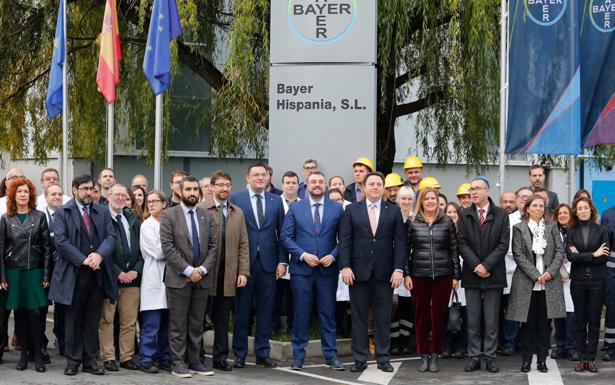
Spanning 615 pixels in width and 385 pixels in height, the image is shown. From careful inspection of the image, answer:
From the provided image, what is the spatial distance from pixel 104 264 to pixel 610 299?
6.08 m

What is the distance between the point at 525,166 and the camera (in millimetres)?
28750

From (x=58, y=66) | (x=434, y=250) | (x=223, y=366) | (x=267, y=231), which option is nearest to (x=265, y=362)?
(x=223, y=366)

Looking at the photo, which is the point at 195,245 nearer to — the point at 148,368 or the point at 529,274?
the point at 148,368

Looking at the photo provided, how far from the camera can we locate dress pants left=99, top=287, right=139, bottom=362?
11617mm

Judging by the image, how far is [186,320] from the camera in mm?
11461

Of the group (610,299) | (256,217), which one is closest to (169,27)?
(256,217)

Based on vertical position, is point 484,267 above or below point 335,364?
above

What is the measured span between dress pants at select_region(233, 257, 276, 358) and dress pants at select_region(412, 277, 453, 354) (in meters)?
1.62

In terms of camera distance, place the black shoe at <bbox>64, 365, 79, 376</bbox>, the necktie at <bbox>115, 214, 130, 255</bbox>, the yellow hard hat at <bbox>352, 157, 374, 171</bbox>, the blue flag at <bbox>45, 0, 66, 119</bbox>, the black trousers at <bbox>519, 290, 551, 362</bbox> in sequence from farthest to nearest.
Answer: the blue flag at <bbox>45, 0, 66, 119</bbox>, the yellow hard hat at <bbox>352, 157, 374, 171</bbox>, the black trousers at <bbox>519, 290, 551, 362</bbox>, the necktie at <bbox>115, 214, 130, 255</bbox>, the black shoe at <bbox>64, 365, 79, 376</bbox>

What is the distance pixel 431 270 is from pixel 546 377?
1648mm

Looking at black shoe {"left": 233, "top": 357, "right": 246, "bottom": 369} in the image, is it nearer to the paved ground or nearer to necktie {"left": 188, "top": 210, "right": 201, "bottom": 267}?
the paved ground

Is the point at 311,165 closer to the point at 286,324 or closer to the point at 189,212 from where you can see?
the point at 286,324

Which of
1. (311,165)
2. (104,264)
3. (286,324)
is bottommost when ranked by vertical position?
(286,324)

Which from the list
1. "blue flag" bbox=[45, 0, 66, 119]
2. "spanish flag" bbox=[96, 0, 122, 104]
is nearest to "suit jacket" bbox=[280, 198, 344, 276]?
"spanish flag" bbox=[96, 0, 122, 104]
